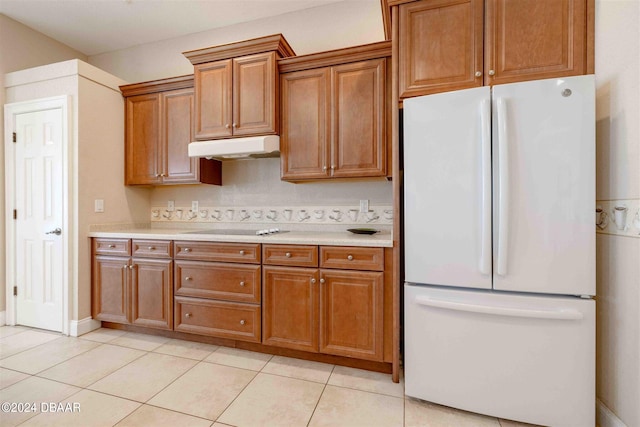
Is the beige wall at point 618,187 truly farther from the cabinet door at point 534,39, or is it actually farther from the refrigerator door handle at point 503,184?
the refrigerator door handle at point 503,184

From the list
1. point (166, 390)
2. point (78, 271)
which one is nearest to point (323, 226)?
point (166, 390)

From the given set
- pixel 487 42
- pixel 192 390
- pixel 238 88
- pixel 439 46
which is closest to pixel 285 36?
pixel 238 88

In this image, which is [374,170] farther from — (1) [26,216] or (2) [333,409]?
(1) [26,216]

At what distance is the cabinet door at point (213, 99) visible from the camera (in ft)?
Result: 8.20

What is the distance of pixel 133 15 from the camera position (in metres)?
2.91

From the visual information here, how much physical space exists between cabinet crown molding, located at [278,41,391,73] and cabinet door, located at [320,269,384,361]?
1599mm

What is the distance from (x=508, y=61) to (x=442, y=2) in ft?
1.71

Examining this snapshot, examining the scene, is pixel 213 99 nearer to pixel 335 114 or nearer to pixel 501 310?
pixel 335 114

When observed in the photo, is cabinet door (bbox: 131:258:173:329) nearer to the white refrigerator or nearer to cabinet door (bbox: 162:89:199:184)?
cabinet door (bbox: 162:89:199:184)

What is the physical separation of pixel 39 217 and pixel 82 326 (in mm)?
1073

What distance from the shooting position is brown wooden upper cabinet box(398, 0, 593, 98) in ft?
5.07

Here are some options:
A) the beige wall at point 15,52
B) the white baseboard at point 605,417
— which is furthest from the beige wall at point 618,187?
the beige wall at point 15,52

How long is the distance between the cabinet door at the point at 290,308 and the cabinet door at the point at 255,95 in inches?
45.6

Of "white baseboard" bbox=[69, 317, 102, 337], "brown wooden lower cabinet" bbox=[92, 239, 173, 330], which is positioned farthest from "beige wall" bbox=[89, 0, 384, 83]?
"white baseboard" bbox=[69, 317, 102, 337]
